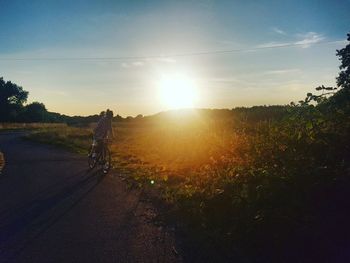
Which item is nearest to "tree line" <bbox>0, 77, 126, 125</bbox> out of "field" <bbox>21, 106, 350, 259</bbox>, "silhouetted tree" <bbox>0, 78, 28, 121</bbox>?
"silhouetted tree" <bbox>0, 78, 28, 121</bbox>

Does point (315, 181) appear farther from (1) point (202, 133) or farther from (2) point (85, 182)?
(1) point (202, 133)

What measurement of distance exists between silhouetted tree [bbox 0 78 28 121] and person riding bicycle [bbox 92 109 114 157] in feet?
275

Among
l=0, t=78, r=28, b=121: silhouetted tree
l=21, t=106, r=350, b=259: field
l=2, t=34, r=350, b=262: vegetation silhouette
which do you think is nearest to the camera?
l=2, t=34, r=350, b=262: vegetation silhouette

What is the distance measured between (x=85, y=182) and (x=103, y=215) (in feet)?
14.8

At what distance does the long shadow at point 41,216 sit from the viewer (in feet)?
21.5

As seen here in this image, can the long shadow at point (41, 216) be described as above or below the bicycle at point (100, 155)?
below

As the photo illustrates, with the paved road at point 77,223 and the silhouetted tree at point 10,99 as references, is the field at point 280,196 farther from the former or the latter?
the silhouetted tree at point 10,99

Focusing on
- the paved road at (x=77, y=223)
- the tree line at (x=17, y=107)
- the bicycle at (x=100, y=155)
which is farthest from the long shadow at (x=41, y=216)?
the tree line at (x=17, y=107)

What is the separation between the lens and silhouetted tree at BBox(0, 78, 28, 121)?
9238 centimetres

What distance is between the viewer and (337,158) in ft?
23.7

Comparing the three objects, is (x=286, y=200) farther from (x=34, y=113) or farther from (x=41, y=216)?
(x=34, y=113)

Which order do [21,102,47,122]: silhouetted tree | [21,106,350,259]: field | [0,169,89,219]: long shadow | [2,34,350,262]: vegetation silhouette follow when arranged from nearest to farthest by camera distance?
1. [2,34,350,262]: vegetation silhouette
2. [21,106,350,259]: field
3. [0,169,89,219]: long shadow
4. [21,102,47,122]: silhouetted tree

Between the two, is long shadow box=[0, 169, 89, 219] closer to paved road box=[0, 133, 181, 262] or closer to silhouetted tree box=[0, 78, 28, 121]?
paved road box=[0, 133, 181, 262]

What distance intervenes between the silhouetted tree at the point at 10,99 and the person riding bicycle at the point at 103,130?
8374 centimetres
